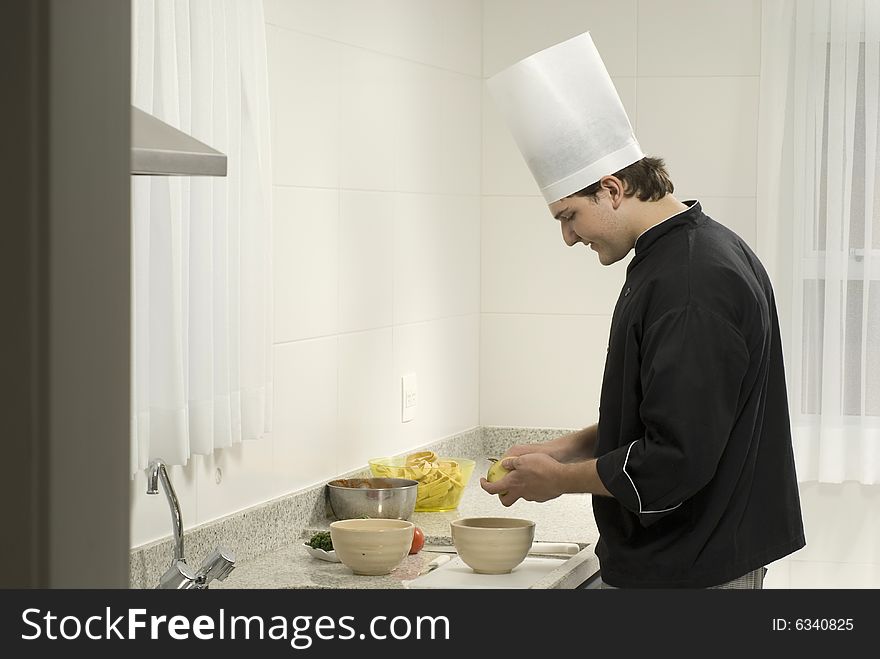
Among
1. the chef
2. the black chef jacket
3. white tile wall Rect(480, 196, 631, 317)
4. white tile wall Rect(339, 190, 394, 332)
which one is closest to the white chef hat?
the chef

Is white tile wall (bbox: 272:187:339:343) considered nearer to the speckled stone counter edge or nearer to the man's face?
the speckled stone counter edge

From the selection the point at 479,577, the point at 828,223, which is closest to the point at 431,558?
the point at 479,577

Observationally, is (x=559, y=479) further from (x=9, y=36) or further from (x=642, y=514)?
(x=9, y=36)

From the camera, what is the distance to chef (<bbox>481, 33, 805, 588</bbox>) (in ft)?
5.81

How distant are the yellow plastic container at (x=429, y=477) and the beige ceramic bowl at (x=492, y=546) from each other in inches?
20.5

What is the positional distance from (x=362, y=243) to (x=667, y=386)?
112 centimetres

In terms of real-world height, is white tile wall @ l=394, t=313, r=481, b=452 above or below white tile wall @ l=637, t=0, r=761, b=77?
below

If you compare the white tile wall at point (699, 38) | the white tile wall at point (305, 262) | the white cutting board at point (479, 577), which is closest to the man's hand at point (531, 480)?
the white cutting board at point (479, 577)

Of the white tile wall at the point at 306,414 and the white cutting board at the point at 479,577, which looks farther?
the white tile wall at the point at 306,414

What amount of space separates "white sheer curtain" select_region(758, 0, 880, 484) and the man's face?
1397 mm

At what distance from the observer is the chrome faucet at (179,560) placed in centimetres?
175

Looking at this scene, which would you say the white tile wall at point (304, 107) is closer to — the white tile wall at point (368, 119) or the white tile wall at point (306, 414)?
the white tile wall at point (368, 119)

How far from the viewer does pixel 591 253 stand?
3.45 metres
